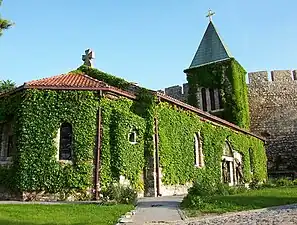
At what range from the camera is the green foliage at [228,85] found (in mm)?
34750

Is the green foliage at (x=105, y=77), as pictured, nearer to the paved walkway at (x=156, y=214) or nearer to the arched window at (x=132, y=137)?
the arched window at (x=132, y=137)

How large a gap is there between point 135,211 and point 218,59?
2605 cm

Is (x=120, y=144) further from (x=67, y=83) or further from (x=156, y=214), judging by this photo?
(x=156, y=214)

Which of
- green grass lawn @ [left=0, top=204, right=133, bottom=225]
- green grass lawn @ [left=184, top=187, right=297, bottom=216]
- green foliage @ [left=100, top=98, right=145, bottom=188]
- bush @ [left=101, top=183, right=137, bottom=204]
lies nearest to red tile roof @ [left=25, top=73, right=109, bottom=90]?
green foliage @ [left=100, top=98, right=145, bottom=188]

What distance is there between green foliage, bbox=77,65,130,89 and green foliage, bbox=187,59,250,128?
45.8ft

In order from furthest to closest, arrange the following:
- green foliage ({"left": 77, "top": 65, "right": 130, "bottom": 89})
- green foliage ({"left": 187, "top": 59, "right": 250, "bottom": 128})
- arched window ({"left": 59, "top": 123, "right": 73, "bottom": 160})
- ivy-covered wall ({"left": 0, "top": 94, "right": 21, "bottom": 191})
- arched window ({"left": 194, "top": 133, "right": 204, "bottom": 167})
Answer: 1. green foliage ({"left": 187, "top": 59, "right": 250, "bottom": 128})
2. arched window ({"left": 194, "top": 133, "right": 204, "bottom": 167})
3. green foliage ({"left": 77, "top": 65, "right": 130, "bottom": 89})
4. arched window ({"left": 59, "top": 123, "right": 73, "bottom": 160})
5. ivy-covered wall ({"left": 0, "top": 94, "right": 21, "bottom": 191})

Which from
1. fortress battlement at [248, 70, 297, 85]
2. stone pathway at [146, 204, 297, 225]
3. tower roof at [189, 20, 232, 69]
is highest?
tower roof at [189, 20, 232, 69]

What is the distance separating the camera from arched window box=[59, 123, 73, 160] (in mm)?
18656

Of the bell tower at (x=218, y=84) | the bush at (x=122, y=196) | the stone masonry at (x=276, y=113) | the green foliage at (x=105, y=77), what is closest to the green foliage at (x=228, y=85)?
the bell tower at (x=218, y=84)

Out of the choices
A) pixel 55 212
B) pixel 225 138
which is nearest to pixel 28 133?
pixel 55 212

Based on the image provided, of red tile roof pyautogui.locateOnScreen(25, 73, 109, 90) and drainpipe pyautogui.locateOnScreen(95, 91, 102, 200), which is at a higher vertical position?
red tile roof pyautogui.locateOnScreen(25, 73, 109, 90)

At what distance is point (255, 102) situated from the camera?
3800cm

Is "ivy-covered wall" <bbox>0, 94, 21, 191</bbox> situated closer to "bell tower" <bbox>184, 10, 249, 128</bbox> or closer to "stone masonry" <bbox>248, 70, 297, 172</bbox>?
"bell tower" <bbox>184, 10, 249, 128</bbox>

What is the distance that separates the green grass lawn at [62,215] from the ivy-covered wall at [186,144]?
318 inches
